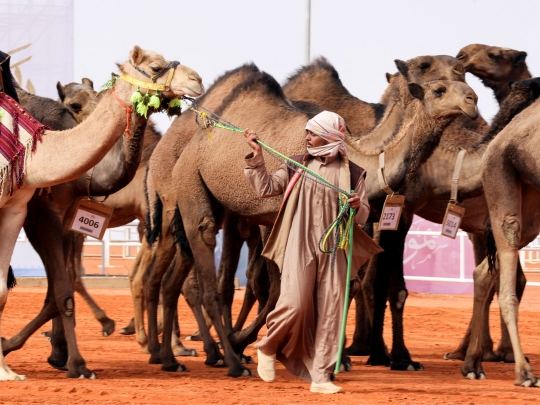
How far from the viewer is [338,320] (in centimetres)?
746

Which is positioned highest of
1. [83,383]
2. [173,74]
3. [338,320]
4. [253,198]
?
[173,74]

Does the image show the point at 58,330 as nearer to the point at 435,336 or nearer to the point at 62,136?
the point at 62,136

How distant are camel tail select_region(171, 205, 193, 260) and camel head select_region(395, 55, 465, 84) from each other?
8.16ft

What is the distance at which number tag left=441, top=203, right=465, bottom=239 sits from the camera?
385 inches

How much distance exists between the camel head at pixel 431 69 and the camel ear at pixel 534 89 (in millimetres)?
1168

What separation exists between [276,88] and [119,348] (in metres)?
3.31

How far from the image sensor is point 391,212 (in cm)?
908

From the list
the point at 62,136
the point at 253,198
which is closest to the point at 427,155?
the point at 253,198

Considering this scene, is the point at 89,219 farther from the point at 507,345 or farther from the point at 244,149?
the point at 507,345

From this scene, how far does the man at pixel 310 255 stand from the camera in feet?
24.4

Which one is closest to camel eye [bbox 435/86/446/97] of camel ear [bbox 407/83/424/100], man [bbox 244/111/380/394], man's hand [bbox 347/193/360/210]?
camel ear [bbox 407/83/424/100]

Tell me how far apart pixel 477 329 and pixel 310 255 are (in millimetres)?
2108

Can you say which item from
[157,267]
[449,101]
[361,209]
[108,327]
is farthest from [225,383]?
[108,327]

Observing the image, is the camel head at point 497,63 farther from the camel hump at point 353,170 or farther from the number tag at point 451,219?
the camel hump at point 353,170
